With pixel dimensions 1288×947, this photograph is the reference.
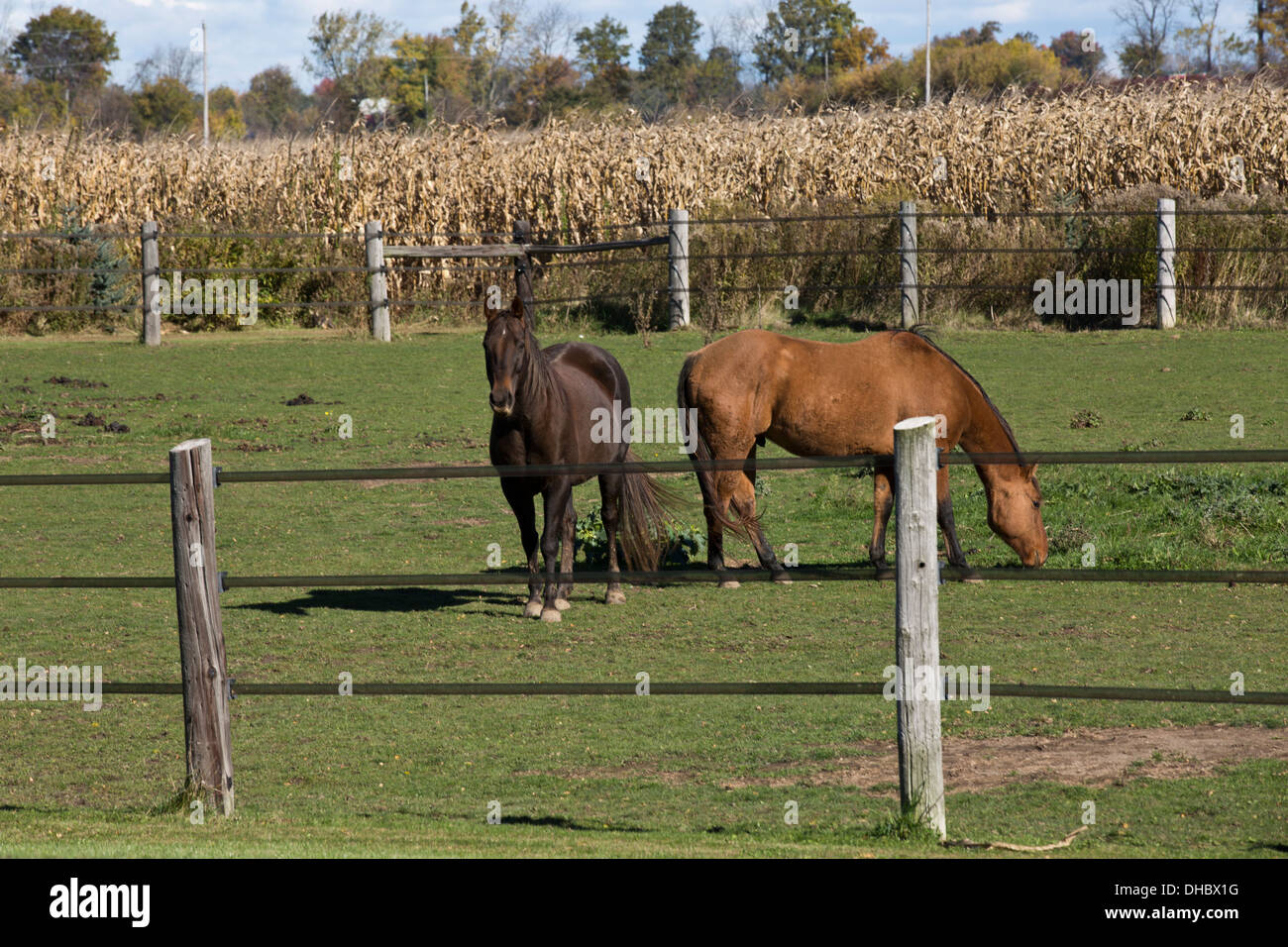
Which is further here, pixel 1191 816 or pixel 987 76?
pixel 987 76

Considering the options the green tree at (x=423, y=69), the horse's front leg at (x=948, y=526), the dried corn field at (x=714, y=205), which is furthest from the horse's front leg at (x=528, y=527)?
the green tree at (x=423, y=69)

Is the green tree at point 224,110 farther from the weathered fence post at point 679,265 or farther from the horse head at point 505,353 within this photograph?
the horse head at point 505,353

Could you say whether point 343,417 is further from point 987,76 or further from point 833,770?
point 987,76

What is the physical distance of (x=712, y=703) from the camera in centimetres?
778

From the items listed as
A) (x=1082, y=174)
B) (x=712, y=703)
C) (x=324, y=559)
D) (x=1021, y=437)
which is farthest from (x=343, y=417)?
(x=1082, y=174)

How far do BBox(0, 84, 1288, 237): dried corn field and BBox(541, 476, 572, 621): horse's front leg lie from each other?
1682 cm

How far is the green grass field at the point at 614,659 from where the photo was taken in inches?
221

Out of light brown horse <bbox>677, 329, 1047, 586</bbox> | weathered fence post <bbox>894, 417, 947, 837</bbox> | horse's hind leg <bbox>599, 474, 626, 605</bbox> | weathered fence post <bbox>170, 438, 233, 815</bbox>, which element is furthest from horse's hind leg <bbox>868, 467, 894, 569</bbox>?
weathered fence post <bbox>170, 438, 233, 815</bbox>

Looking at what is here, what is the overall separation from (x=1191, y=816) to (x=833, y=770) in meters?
1.55

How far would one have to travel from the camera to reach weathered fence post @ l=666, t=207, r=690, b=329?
23.4 meters

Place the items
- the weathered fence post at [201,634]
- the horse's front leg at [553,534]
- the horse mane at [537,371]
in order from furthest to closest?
the horse's front leg at [553,534] < the horse mane at [537,371] < the weathered fence post at [201,634]

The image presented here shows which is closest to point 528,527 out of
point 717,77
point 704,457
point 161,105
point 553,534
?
point 553,534

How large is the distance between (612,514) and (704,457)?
820 mm

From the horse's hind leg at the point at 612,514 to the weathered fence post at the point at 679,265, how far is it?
521 inches
